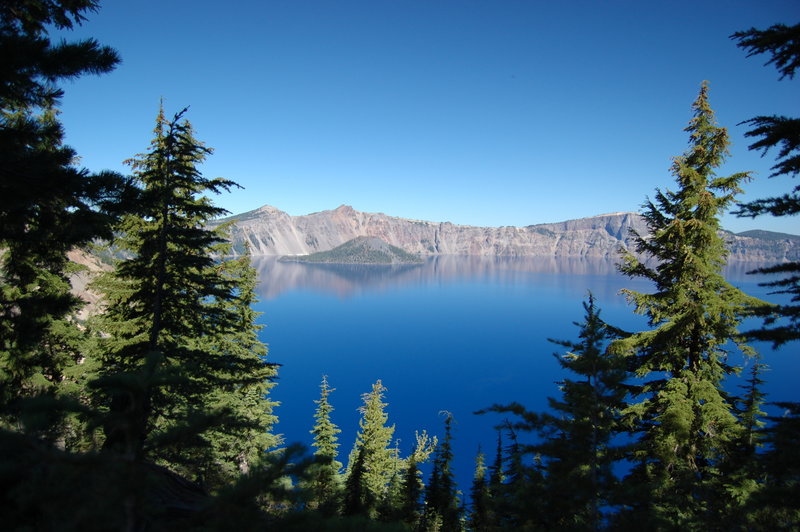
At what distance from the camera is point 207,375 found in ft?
29.6

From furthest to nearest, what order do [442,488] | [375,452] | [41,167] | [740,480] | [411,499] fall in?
[375,452] → [442,488] → [411,499] → [740,480] → [41,167]

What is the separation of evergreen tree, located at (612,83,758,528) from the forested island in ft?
0.15

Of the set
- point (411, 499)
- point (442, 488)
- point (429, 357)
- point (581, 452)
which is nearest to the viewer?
point (581, 452)

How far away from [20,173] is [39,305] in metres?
2.87

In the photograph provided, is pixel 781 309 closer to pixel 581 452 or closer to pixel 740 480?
pixel 581 452

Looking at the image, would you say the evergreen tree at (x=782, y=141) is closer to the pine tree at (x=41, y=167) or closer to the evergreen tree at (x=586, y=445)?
the evergreen tree at (x=586, y=445)

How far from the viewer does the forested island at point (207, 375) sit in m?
2.85

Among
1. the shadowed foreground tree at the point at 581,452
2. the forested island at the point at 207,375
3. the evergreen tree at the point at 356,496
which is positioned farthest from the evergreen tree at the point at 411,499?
the shadowed foreground tree at the point at 581,452

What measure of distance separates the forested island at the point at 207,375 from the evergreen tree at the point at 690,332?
0.15 ft

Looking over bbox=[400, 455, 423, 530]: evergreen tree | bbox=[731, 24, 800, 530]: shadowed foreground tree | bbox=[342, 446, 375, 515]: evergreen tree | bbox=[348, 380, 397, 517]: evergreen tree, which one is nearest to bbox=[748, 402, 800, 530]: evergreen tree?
bbox=[731, 24, 800, 530]: shadowed foreground tree

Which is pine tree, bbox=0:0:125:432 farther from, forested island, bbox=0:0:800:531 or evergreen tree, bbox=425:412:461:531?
evergreen tree, bbox=425:412:461:531

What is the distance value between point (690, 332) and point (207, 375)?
1221 cm

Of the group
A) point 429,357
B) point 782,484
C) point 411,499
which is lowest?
point 429,357

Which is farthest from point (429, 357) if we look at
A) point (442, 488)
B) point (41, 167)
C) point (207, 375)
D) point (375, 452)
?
point (41, 167)
